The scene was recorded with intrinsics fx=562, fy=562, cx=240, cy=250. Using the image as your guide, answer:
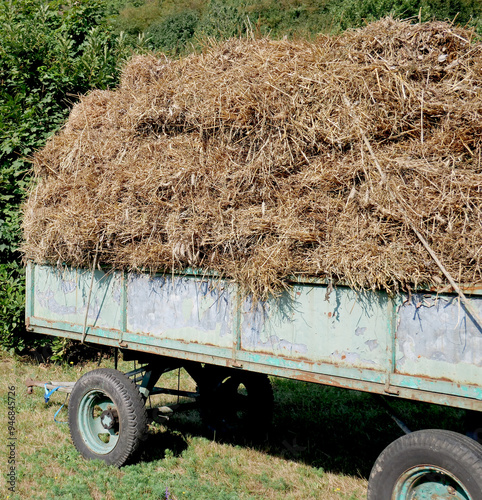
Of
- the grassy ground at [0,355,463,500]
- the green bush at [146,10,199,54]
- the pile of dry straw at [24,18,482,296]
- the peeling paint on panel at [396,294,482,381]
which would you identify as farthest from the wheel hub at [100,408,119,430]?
the green bush at [146,10,199,54]

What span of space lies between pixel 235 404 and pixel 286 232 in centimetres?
267

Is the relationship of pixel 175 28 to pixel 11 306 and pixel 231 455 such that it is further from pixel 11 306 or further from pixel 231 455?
pixel 231 455

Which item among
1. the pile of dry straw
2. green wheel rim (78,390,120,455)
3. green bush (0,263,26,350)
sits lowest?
green wheel rim (78,390,120,455)

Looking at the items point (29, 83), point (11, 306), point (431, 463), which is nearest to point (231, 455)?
point (431, 463)

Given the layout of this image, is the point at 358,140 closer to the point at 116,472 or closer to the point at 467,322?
the point at 467,322

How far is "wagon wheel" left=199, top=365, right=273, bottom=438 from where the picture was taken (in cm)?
536

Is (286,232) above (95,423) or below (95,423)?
above

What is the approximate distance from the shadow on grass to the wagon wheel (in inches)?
4.2

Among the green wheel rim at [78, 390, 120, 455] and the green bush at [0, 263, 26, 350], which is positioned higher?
the green bush at [0, 263, 26, 350]

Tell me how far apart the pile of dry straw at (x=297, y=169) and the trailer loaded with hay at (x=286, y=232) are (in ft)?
Result: 0.04

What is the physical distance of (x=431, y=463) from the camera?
3.05 m

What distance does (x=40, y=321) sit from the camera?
5410 millimetres

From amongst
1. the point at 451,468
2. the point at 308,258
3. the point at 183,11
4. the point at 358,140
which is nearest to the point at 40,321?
the point at 308,258

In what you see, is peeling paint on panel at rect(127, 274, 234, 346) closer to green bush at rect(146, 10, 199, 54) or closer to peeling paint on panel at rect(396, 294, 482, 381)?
peeling paint on panel at rect(396, 294, 482, 381)
